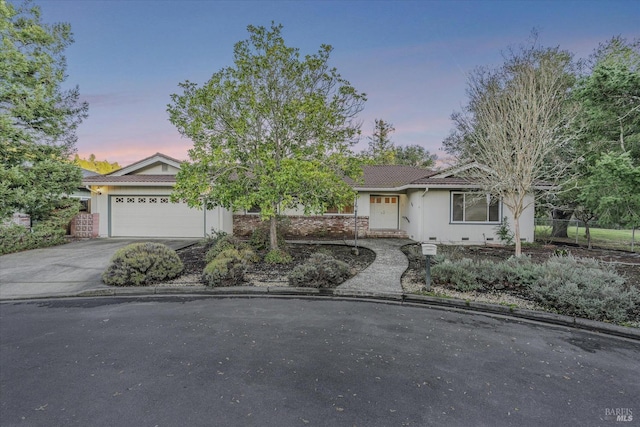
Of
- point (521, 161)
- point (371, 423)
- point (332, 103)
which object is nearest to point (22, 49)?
point (332, 103)

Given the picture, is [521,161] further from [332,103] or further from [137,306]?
[137,306]

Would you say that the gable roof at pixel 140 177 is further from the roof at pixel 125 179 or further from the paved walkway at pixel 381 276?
the paved walkway at pixel 381 276

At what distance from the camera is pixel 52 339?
165 inches

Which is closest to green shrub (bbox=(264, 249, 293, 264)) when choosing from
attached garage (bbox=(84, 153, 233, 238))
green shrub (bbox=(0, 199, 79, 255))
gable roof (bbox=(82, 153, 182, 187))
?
attached garage (bbox=(84, 153, 233, 238))

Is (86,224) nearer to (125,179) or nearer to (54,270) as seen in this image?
(125,179)

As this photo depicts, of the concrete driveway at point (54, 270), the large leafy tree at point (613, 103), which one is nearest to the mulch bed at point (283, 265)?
the concrete driveway at point (54, 270)

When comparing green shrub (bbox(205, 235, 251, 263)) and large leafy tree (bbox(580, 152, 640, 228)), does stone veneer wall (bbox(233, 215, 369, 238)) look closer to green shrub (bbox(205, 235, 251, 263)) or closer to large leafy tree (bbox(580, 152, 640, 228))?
green shrub (bbox(205, 235, 251, 263))

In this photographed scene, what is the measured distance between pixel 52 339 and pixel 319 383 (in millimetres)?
3978

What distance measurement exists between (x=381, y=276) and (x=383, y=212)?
28.2ft

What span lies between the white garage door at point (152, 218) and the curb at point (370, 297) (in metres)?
8.28

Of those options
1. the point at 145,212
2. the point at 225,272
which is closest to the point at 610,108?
the point at 225,272

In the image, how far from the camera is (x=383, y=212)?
51.6 ft

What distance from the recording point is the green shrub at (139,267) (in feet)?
22.6

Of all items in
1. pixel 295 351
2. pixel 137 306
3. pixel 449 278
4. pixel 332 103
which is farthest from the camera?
pixel 332 103
